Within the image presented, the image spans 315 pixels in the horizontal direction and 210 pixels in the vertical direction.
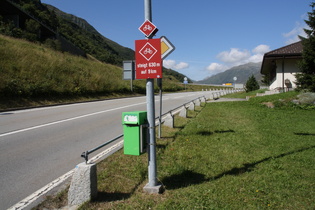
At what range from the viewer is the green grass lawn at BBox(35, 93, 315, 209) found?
3.52 metres

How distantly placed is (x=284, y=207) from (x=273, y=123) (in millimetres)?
7049

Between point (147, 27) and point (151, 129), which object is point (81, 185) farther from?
point (147, 27)

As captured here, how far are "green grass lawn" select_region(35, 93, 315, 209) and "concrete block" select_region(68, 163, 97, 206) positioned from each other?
0.12 metres

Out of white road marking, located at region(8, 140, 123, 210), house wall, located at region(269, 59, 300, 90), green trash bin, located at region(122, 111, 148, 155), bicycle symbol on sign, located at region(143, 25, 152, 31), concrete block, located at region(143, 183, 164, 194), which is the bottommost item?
white road marking, located at region(8, 140, 123, 210)

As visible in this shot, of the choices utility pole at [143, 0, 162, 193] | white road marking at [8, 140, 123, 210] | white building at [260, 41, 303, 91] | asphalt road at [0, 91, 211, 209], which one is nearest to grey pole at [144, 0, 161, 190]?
utility pole at [143, 0, 162, 193]

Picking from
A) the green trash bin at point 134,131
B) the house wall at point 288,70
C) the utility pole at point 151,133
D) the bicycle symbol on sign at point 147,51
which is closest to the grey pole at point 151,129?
the utility pole at point 151,133

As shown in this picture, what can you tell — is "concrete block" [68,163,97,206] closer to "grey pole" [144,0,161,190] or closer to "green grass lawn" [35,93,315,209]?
"green grass lawn" [35,93,315,209]

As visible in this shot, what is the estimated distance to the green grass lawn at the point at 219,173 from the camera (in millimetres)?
3520

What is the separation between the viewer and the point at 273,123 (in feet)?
32.1

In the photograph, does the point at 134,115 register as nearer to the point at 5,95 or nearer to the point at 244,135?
the point at 244,135

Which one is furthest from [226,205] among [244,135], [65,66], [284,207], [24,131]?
[65,66]

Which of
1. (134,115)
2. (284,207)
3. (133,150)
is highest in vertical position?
(134,115)

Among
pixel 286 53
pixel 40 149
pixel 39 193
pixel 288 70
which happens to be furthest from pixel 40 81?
pixel 288 70

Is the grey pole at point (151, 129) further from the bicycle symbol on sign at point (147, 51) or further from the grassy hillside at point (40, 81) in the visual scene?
the grassy hillside at point (40, 81)
